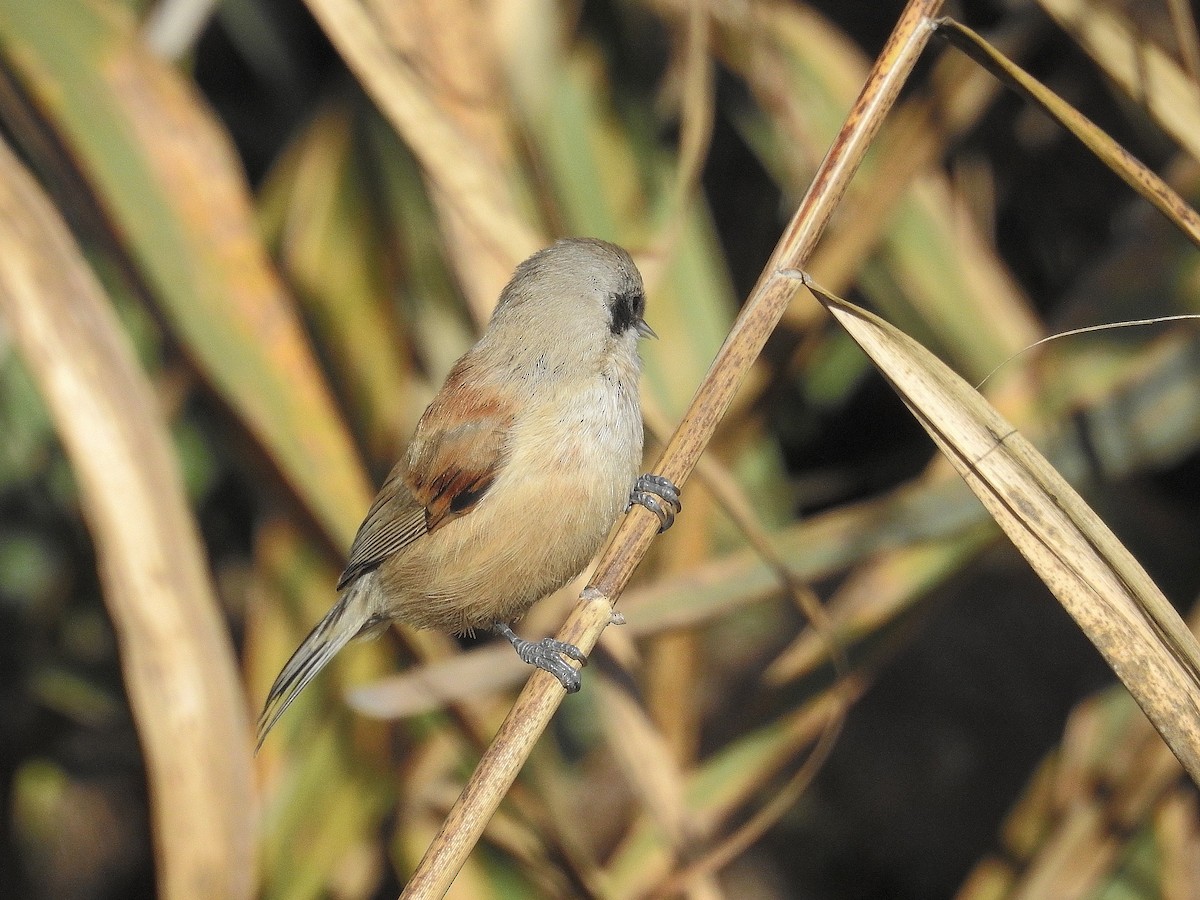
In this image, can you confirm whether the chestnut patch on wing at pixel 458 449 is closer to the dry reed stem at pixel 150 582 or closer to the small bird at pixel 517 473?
the small bird at pixel 517 473

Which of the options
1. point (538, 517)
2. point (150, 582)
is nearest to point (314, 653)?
point (150, 582)

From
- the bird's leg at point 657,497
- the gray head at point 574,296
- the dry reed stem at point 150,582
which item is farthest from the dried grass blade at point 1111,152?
the dry reed stem at point 150,582

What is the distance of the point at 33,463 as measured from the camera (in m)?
2.95

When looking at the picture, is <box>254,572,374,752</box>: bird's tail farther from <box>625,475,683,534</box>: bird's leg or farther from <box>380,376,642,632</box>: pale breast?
<box>625,475,683,534</box>: bird's leg

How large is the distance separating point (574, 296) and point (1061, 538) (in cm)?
109

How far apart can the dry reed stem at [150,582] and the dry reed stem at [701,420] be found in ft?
1.71

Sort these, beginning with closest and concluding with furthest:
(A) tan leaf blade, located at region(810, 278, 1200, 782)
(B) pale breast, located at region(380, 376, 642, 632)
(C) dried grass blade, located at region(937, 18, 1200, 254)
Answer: (A) tan leaf blade, located at region(810, 278, 1200, 782) → (C) dried grass blade, located at region(937, 18, 1200, 254) → (B) pale breast, located at region(380, 376, 642, 632)

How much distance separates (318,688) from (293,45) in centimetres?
184

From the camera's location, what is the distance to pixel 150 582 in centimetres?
185

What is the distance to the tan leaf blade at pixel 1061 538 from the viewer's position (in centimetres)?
129

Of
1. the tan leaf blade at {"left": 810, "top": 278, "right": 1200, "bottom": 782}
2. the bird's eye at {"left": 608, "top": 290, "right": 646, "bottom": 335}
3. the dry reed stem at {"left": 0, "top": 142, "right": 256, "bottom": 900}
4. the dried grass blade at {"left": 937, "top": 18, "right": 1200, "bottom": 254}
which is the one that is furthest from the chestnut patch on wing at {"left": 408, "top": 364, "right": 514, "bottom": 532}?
the dried grass blade at {"left": 937, "top": 18, "right": 1200, "bottom": 254}

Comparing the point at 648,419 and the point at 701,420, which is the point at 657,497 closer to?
the point at 648,419

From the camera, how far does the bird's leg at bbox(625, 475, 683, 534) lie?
187 cm

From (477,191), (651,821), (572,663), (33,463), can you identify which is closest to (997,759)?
(651,821)
